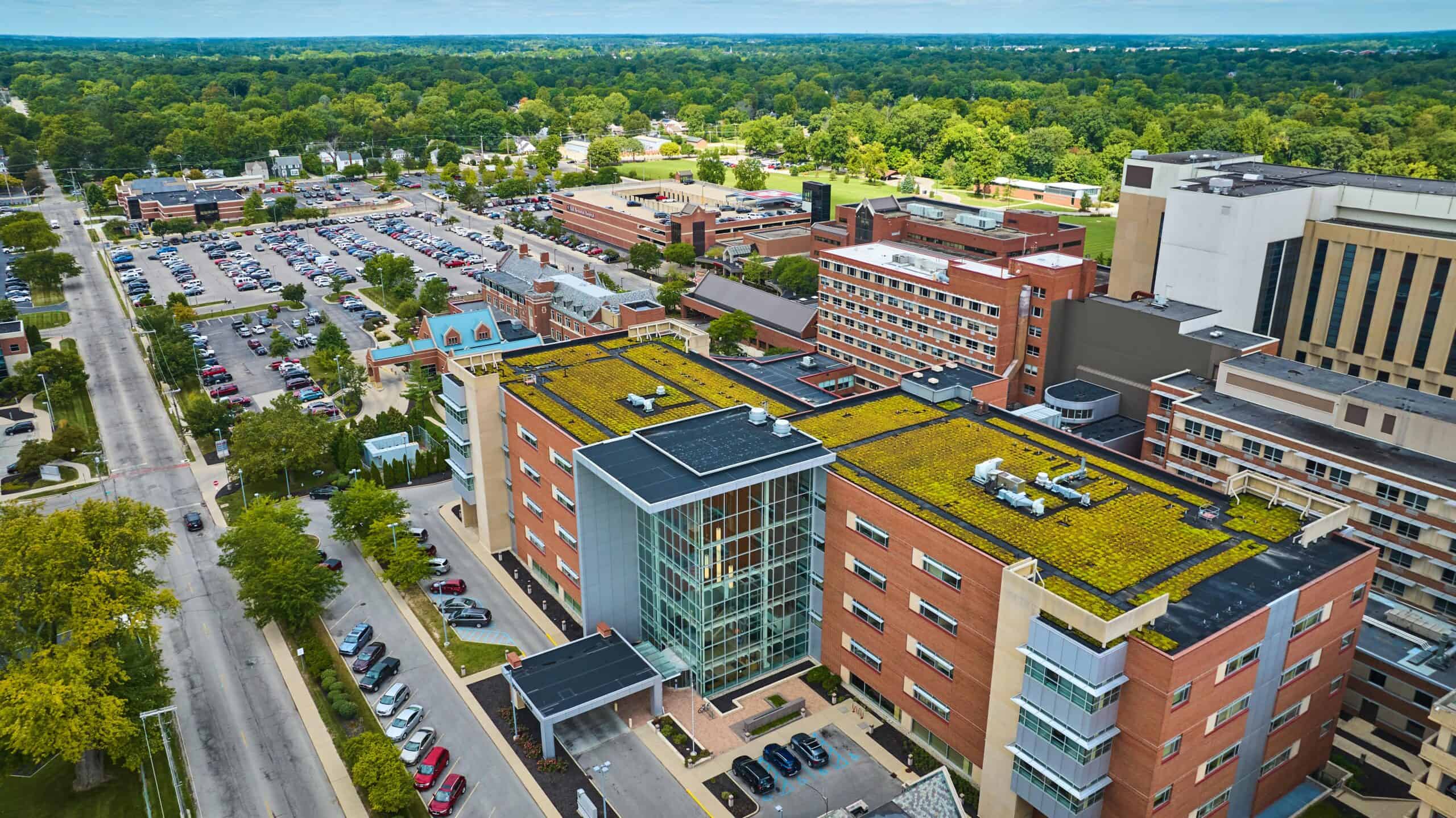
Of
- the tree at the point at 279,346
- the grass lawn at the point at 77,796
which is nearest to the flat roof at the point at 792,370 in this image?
the grass lawn at the point at 77,796

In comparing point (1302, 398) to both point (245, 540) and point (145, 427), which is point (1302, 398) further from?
point (145, 427)

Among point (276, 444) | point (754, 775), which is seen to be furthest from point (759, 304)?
point (754, 775)

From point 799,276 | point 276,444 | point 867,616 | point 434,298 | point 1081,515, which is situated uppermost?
point 1081,515

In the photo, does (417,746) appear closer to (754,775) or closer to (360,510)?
(754,775)

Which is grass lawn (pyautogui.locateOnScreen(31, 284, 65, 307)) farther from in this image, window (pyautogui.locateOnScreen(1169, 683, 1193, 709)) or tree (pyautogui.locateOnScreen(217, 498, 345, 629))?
window (pyautogui.locateOnScreen(1169, 683, 1193, 709))

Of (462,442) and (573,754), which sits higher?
(462,442)

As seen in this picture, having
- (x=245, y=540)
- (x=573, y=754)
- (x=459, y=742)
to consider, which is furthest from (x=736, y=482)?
(x=245, y=540)

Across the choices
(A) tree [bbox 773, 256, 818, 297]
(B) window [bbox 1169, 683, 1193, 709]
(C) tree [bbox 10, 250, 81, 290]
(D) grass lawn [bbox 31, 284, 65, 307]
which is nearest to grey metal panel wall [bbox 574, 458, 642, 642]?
(B) window [bbox 1169, 683, 1193, 709]
